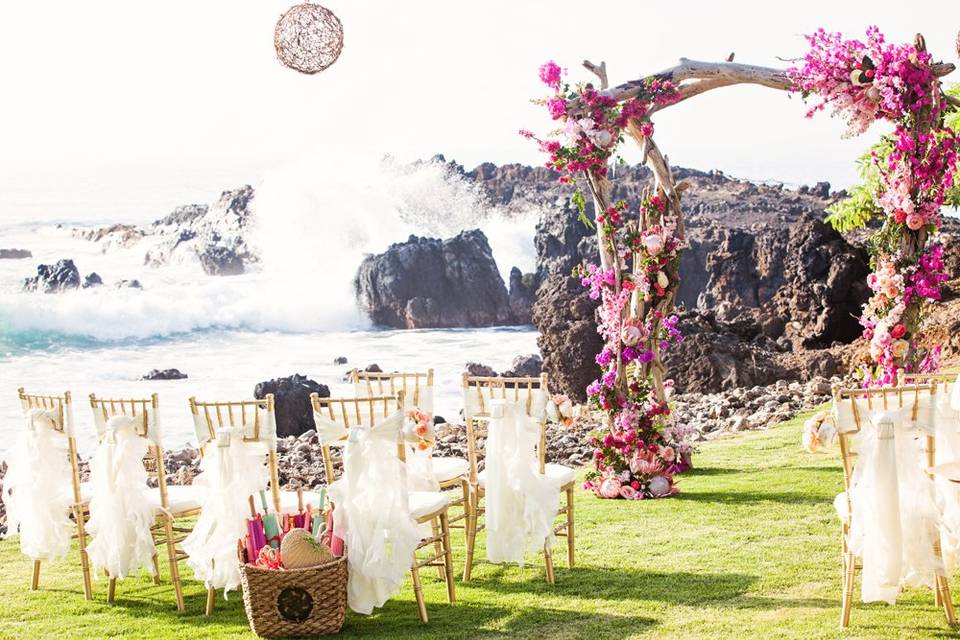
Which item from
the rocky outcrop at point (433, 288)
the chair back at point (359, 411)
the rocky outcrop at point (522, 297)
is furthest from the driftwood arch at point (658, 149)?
the rocky outcrop at point (522, 297)

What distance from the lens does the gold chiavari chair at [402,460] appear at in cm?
479

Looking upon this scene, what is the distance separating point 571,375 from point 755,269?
36.1ft

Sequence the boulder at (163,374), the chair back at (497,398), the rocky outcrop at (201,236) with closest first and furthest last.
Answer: the chair back at (497,398), the boulder at (163,374), the rocky outcrop at (201,236)

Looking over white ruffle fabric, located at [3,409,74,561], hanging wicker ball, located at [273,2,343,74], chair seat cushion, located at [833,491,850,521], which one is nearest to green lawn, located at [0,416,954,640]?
white ruffle fabric, located at [3,409,74,561]

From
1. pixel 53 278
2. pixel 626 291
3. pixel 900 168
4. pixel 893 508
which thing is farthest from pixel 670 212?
pixel 53 278

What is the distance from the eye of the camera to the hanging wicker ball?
9.16 m

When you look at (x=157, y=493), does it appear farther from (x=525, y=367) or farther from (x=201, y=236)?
(x=201, y=236)

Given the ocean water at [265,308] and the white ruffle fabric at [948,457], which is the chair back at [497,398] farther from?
the ocean water at [265,308]

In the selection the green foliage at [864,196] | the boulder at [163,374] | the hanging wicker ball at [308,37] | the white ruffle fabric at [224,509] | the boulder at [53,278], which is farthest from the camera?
the boulder at [53,278]

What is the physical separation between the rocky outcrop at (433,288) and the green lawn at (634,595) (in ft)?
79.8

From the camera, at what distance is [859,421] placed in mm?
4289

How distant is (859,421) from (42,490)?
12.6ft

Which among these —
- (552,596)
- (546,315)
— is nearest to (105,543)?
(552,596)

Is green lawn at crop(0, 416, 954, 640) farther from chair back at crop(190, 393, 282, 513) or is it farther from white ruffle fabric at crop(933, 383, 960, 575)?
chair back at crop(190, 393, 282, 513)
